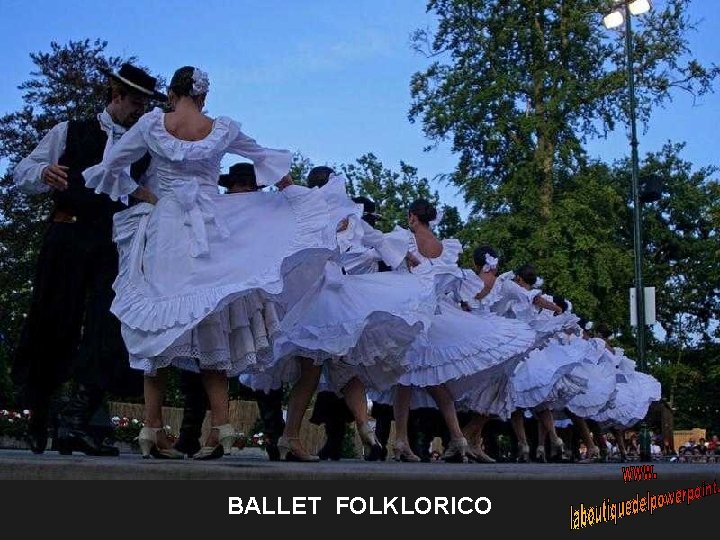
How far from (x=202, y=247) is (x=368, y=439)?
300cm

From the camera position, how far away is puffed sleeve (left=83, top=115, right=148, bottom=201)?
6711 millimetres

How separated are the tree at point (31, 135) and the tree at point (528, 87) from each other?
10.9 meters

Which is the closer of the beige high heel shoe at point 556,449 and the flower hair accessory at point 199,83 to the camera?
the flower hair accessory at point 199,83

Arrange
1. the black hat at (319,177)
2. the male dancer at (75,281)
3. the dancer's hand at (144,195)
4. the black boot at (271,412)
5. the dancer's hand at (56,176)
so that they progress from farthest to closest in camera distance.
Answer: the black boot at (271,412) < the black hat at (319,177) < the male dancer at (75,281) < the dancer's hand at (56,176) < the dancer's hand at (144,195)

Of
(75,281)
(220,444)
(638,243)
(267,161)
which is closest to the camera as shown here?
(220,444)

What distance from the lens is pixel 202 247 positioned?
6473 millimetres

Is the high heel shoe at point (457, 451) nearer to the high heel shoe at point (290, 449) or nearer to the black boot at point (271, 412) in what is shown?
the black boot at point (271, 412)

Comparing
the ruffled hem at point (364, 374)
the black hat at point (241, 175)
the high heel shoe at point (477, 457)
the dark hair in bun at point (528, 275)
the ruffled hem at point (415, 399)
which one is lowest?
the high heel shoe at point (477, 457)

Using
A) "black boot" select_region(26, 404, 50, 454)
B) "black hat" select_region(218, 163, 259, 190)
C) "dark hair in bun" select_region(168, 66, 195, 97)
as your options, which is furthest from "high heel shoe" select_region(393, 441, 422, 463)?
"dark hair in bun" select_region(168, 66, 195, 97)

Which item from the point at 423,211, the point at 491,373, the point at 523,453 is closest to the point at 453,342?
the point at 491,373

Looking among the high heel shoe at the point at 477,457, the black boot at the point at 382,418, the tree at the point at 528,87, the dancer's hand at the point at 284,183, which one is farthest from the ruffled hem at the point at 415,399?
the tree at the point at 528,87

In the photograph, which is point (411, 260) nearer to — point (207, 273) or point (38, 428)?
point (38, 428)

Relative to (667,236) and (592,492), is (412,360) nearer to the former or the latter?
(592,492)

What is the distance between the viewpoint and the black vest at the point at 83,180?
287 inches
